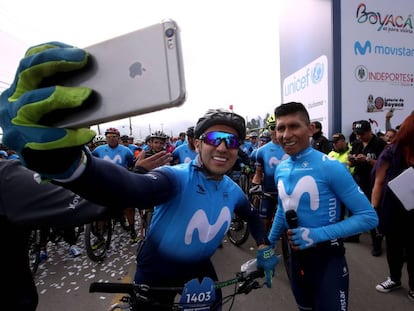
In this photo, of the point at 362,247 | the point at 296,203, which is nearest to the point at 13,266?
the point at 296,203

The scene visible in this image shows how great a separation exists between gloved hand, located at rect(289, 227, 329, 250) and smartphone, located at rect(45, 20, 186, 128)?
153 centimetres

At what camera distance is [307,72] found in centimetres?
991

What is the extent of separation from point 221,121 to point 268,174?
11.1 feet

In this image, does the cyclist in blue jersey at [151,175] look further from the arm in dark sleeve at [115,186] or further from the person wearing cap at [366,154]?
the person wearing cap at [366,154]

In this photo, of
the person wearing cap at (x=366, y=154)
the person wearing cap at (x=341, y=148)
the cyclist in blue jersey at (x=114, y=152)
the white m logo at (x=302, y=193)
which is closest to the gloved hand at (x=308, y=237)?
the white m logo at (x=302, y=193)

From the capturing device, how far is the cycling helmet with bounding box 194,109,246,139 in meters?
1.58

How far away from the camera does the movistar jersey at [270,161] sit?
467cm

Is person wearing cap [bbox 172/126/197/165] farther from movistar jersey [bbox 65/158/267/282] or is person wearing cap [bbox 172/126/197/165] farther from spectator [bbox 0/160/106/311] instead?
spectator [bbox 0/160/106/311]

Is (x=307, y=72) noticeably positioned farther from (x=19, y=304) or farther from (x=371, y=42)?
(x=19, y=304)

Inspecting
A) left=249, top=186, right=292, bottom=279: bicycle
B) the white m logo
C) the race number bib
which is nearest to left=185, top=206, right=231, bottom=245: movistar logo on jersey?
the race number bib

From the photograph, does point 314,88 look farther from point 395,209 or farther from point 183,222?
point 183,222

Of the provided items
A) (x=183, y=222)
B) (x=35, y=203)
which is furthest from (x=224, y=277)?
(x=35, y=203)

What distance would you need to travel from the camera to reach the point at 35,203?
1.01 metres

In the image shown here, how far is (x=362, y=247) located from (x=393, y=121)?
5.88 metres
